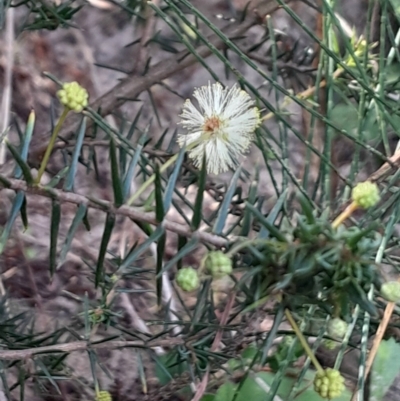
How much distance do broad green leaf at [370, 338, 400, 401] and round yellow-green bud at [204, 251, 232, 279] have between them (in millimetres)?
478

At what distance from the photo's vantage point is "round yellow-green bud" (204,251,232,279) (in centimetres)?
26

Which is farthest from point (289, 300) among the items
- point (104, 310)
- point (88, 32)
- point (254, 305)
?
point (88, 32)

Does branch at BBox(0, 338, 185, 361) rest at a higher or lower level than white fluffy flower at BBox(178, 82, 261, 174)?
lower

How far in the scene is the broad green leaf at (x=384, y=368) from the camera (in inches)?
25.7

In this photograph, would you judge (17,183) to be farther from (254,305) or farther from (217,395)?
(217,395)

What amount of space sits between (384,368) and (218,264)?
1.66ft

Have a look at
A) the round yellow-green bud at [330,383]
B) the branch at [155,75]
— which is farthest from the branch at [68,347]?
the branch at [155,75]

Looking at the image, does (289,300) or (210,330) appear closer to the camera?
(289,300)

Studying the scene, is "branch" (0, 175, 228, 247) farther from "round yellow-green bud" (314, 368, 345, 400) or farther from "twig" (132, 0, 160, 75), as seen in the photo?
"twig" (132, 0, 160, 75)

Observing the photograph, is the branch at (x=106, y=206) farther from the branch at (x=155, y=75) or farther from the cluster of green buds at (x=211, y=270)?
the branch at (x=155, y=75)

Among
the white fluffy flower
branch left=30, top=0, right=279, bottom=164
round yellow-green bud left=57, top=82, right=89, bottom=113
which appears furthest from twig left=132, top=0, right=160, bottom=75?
round yellow-green bud left=57, top=82, right=89, bottom=113

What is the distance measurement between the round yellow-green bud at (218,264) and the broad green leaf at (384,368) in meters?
0.48

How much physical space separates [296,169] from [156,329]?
20.0 inches

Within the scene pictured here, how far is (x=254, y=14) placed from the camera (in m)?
0.62
